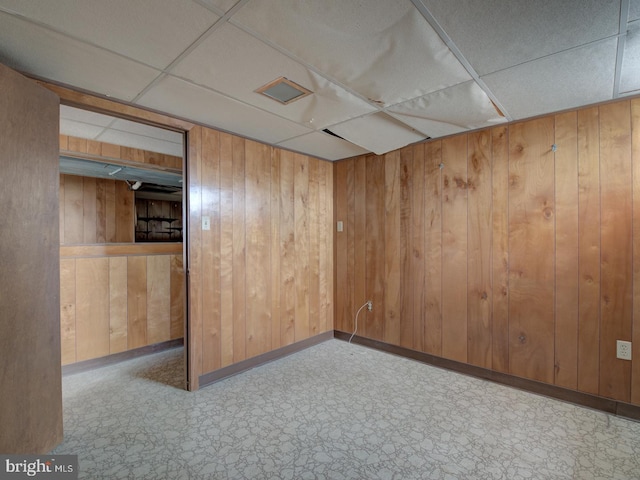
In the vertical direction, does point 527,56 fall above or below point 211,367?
above

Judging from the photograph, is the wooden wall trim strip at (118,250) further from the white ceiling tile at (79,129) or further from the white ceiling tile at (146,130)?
the white ceiling tile at (146,130)

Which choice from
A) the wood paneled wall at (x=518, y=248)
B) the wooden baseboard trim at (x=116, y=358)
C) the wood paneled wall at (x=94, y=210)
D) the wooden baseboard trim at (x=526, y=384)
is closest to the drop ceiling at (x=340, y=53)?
the wood paneled wall at (x=518, y=248)

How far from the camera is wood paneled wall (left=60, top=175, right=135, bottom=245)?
437 cm

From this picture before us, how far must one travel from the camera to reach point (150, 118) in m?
2.26

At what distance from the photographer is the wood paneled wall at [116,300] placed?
2.84 metres

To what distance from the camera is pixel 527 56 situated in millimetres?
1579

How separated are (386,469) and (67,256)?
10.5 feet

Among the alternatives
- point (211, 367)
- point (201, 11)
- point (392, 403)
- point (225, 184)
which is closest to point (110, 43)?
point (201, 11)

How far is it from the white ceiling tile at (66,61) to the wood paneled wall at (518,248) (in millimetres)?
2414

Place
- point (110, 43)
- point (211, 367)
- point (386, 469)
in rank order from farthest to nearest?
point (211, 367)
point (386, 469)
point (110, 43)

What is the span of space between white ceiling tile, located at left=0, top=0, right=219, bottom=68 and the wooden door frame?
2.08ft

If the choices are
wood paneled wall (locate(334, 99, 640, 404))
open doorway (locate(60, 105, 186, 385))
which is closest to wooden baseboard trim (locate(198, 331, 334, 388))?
open doorway (locate(60, 105, 186, 385))

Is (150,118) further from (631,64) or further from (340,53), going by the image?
(631,64)

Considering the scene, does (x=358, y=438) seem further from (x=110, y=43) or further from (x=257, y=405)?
(x=110, y=43)
